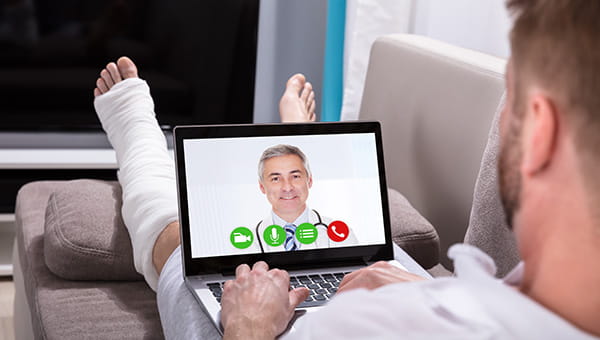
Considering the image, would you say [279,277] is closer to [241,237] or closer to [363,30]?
[241,237]

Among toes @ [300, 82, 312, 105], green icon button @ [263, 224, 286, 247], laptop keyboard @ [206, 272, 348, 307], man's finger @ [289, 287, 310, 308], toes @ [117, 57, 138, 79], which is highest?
toes @ [117, 57, 138, 79]

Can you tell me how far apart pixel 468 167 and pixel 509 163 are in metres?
0.99

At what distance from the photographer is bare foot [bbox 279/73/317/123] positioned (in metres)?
1.93

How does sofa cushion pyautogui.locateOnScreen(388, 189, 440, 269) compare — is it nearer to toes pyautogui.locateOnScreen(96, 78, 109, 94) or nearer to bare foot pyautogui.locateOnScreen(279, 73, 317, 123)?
bare foot pyautogui.locateOnScreen(279, 73, 317, 123)

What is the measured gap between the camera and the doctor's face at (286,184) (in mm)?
1196

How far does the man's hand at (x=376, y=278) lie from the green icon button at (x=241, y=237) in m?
0.24

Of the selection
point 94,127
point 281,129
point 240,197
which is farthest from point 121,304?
point 94,127

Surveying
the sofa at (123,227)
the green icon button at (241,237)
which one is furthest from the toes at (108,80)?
the green icon button at (241,237)

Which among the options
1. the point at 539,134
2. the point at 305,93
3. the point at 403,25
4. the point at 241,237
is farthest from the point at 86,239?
the point at 403,25

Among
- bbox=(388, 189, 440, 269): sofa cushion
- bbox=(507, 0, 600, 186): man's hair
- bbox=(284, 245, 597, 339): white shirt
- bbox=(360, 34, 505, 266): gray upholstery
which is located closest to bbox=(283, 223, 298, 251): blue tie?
bbox=(388, 189, 440, 269): sofa cushion

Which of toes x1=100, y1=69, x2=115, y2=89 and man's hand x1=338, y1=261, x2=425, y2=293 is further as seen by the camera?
toes x1=100, y1=69, x2=115, y2=89

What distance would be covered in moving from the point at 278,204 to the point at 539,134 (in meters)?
0.71

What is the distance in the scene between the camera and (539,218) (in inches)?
21.3

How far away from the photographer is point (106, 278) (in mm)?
1395
